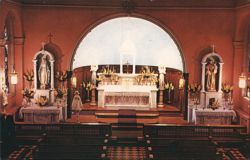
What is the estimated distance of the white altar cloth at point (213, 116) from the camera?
20359mm

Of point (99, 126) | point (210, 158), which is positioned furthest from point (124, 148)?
point (210, 158)

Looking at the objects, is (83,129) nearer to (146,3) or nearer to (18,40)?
(18,40)

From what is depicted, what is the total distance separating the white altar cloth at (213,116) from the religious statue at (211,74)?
1299mm

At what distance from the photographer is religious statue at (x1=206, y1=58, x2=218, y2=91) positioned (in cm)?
2095

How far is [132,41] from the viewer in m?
26.6

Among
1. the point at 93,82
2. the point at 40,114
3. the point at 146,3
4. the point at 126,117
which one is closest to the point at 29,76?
the point at 40,114

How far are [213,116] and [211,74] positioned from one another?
2140 mm

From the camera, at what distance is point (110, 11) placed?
Answer: 69.3 ft

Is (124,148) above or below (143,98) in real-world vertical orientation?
below

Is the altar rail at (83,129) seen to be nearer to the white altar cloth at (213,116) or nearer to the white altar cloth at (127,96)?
the white altar cloth at (213,116)

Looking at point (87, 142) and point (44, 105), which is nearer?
point (87, 142)

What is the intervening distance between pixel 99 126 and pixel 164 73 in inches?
353

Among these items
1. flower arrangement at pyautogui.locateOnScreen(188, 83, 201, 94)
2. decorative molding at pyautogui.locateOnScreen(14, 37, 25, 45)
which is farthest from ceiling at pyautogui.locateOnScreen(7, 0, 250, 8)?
flower arrangement at pyautogui.locateOnScreen(188, 83, 201, 94)

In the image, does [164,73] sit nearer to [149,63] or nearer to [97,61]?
[149,63]
